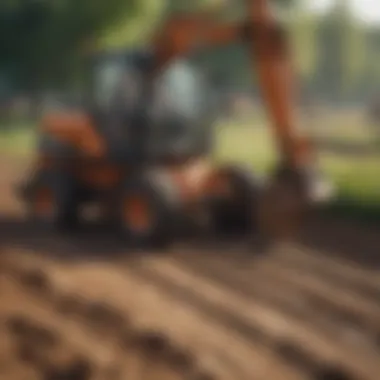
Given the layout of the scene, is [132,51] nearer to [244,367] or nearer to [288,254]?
[288,254]

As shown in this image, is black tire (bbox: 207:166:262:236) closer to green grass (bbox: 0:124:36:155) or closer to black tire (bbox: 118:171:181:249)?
black tire (bbox: 118:171:181:249)

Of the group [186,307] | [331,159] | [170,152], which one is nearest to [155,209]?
[170,152]

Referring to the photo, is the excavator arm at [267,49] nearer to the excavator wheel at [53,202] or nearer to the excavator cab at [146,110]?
the excavator cab at [146,110]

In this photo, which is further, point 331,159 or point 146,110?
point 146,110

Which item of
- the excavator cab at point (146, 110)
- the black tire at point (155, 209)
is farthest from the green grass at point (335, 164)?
the black tire at point (155, 209)

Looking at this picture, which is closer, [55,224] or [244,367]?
[244,367]

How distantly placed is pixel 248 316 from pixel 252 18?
494mm

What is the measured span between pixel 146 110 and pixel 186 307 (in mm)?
411

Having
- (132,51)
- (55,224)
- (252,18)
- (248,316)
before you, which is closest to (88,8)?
(132,51)

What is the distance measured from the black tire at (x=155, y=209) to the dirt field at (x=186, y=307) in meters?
0.07

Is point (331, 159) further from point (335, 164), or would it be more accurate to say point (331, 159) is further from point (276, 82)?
point (276, 82)

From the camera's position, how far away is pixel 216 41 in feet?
5.09

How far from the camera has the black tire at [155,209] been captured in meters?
1.87

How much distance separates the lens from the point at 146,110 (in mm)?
1802
